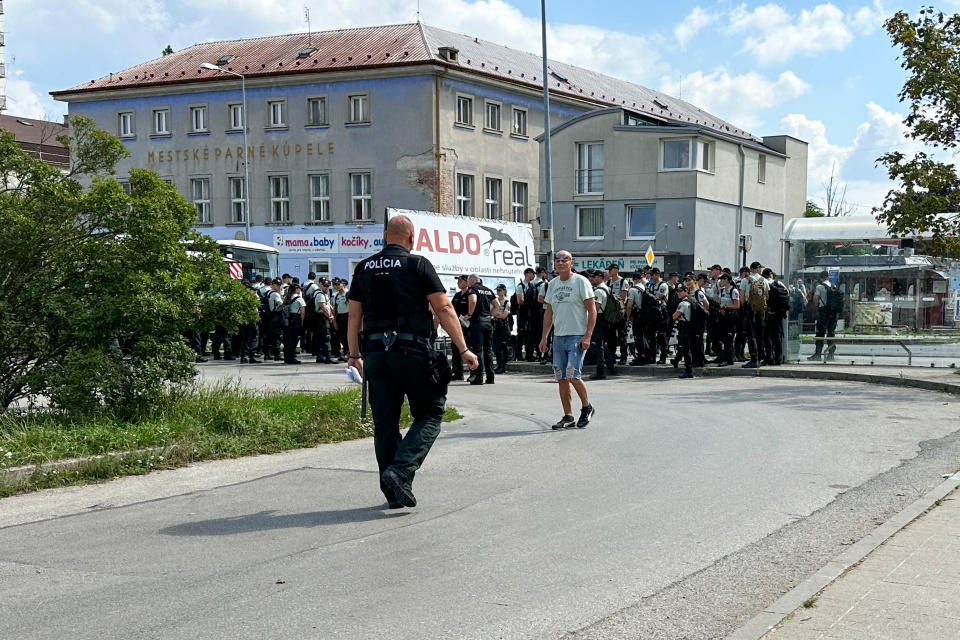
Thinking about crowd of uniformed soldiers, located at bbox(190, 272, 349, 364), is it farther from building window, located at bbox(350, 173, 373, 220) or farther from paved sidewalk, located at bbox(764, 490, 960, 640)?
building window, located at bbox(350, 173, 373, 220)

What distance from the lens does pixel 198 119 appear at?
47.8m

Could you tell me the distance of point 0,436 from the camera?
831 cm

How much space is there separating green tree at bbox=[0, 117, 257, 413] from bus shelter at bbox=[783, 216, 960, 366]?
1238 centimetres

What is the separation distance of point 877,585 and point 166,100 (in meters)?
47.7

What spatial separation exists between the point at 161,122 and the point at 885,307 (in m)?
38.4

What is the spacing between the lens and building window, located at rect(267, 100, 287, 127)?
46.1 metres

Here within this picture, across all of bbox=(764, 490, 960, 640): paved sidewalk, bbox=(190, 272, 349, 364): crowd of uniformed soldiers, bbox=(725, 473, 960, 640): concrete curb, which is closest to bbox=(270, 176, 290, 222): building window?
bbox=(190, 272, 349, 364): crowd of uniformed soldiers

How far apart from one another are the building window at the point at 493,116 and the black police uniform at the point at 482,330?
98.3 ft

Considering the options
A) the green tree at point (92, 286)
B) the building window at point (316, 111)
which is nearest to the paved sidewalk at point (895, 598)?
Answer: the green tree at point (92, 286)

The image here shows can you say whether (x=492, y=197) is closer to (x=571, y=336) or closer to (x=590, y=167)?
(x=590, y=167)

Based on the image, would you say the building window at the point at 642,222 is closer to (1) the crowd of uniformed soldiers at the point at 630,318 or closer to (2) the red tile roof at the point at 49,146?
(1) the crowd of uniformed soldiers at the point at 630,318

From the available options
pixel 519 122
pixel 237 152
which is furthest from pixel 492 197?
pixel 237 152

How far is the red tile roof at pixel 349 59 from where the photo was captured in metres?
44.7

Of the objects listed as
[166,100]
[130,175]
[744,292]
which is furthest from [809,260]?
[166,100]
